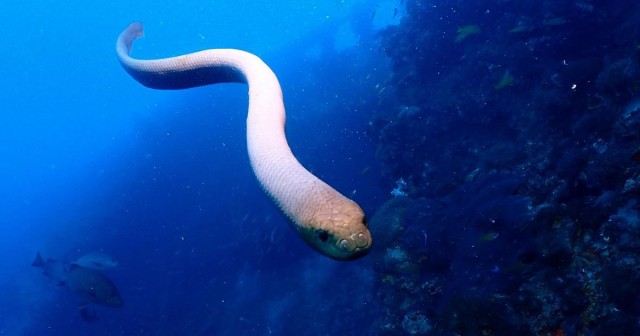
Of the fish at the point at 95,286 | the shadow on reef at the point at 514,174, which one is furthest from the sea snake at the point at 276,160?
the fish at the point at 95,286

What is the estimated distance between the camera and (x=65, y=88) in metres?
61.2

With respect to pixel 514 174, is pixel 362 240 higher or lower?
higher

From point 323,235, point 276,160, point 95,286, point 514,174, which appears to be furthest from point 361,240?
point 95,286

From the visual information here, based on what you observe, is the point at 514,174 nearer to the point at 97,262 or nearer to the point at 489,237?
the point at 489,237

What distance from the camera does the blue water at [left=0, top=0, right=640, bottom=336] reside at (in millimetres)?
3848

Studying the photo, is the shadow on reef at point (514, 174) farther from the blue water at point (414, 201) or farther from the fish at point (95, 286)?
the fish at point (95, 286)

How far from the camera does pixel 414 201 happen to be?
701 centimetres

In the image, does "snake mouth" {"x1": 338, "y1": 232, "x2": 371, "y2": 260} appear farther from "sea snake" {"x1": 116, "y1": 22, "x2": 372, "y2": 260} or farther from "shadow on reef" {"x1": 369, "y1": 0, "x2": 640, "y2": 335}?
"shadow on reef" {"x1": 369, "y1": 0, "x2": 640, "y2": 335}

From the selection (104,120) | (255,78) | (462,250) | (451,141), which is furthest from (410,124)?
(104,120)

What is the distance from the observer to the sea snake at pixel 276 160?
1.82 m

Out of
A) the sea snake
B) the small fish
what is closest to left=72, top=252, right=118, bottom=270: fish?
the sea snake

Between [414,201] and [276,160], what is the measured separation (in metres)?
4.95

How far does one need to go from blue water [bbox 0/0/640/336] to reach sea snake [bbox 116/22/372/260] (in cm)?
99

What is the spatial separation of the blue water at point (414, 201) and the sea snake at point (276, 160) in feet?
3.23
